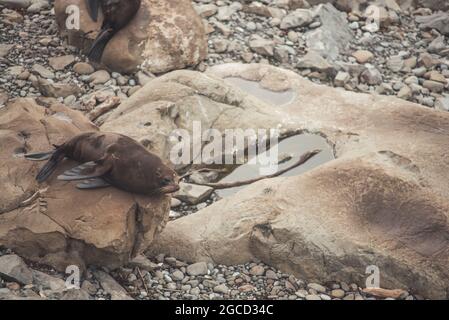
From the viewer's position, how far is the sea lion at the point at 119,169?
5164mm

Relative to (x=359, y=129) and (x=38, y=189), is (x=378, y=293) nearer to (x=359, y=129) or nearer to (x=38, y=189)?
(x=359, y=129)

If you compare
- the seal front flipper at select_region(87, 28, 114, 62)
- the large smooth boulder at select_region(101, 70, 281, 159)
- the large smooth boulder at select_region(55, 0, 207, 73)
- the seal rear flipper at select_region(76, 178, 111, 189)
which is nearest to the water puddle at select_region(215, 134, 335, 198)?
the large smooth boulder at select_region(101, 70, 281, 159)

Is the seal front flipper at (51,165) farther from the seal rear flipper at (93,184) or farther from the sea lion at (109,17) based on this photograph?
the sea lion at (109,17)

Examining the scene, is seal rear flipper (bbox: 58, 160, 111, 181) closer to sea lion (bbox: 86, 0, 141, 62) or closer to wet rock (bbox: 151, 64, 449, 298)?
wet rock (bbox: 151, 64, 449, 298)

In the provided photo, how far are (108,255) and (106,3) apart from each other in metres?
3.63

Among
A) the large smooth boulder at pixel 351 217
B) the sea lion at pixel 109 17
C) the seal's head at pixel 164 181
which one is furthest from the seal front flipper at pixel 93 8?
the seal's head at pixel 164 181

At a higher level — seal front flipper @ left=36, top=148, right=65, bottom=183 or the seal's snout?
seal front flipper @ left=36, top=148, right=65, bottom=183

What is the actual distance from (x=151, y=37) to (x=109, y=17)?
1.67ft

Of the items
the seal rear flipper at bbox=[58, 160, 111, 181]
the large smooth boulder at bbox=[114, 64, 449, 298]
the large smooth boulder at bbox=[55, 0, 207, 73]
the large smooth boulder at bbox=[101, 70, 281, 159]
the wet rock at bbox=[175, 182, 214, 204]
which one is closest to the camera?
the seal rear flipper at bbox=[58, 160, 111, 181]

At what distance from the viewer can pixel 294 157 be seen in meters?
6.48

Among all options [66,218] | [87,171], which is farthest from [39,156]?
[66,218]

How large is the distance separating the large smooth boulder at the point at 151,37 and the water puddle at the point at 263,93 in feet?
2.58

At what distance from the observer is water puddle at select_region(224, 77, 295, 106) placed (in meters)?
7.27

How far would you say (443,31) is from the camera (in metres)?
9.71
